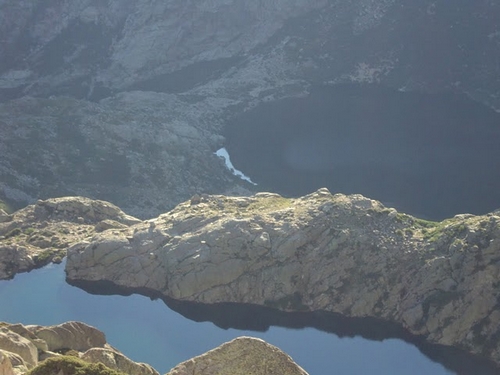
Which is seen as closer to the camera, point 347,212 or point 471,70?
point 347,212

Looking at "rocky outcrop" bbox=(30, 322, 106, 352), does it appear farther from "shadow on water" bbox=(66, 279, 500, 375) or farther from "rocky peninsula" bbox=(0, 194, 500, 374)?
"rocky peninsula" bbox=(0, 194, 500, 374)

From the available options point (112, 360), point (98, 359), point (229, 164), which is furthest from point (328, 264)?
point (229, 164)

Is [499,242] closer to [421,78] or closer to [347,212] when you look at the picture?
[347,212]

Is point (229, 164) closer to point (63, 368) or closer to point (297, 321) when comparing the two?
point (297, 321)

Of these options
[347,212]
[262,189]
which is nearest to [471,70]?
[262,189]

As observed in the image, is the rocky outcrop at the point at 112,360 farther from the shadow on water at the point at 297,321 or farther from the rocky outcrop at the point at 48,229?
the rocky outcrop at the point at 48,229

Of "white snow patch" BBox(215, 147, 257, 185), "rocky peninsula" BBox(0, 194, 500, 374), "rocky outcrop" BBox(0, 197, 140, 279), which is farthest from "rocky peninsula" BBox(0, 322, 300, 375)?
"white snow patch" BBox(215, 147, 257, 185)
